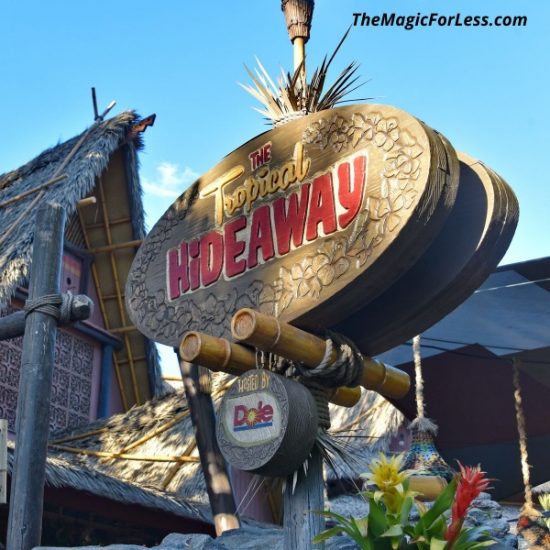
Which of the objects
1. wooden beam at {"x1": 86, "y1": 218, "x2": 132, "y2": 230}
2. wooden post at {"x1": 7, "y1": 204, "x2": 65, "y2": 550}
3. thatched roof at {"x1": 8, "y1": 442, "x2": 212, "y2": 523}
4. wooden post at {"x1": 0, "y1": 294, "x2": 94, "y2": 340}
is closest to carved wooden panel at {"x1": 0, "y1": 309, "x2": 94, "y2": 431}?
wooden beam at {"x1": 86, "y1": 218, "x2": 132, "y2": 230}

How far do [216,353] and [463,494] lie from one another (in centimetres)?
137

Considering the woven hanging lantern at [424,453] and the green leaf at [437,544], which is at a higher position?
the woven hanging lantern at [424,453]

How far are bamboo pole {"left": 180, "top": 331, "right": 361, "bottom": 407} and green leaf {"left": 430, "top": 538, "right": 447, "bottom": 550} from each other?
1321mm

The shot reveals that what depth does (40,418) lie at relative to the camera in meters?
4.96

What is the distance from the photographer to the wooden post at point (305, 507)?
379 centimetres

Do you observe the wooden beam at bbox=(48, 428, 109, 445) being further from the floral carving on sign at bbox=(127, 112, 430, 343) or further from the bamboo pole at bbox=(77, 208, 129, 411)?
the floral carving on sign at bbox=(127, 112, 430, 343)

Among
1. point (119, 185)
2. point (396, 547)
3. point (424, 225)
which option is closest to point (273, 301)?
point (424, 225)

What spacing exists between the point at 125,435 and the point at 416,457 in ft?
13.4

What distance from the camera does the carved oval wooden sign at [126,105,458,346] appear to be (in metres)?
3.72

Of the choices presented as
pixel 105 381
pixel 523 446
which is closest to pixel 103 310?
pixel 105 381

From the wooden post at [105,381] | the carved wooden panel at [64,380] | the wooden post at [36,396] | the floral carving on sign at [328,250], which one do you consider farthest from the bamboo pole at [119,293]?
the floral carving on sign at [328,250]

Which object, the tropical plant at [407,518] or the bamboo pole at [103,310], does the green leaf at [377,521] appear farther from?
the bamboo pole at [103,310]

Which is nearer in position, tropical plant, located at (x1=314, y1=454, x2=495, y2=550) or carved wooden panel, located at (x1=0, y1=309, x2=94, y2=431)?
tropical plant, located at (x1=314, y1=454, x2=495, y2=550)

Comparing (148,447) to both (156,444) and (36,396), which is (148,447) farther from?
(36,396)
